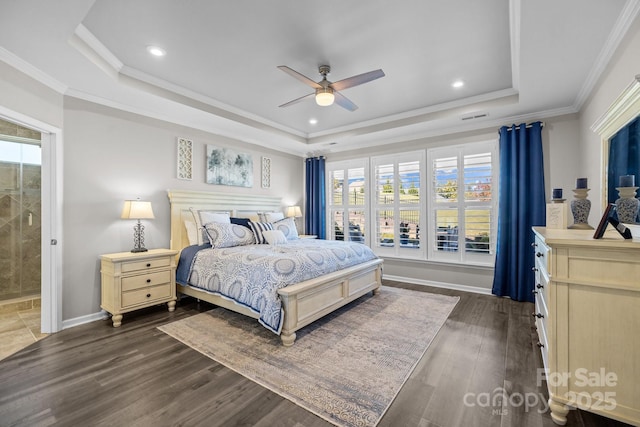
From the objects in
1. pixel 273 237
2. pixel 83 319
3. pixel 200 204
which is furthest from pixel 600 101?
pixel 83 319

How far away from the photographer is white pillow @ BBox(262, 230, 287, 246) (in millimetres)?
4221

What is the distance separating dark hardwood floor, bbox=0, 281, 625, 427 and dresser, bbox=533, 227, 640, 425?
0.22m

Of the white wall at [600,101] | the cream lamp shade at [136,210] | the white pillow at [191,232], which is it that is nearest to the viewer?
the white wall at [600,101]

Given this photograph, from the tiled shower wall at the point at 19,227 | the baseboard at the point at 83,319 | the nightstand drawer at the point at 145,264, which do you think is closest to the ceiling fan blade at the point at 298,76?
the nightstand drawer at the point at 145,264

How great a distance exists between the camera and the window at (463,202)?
440cm

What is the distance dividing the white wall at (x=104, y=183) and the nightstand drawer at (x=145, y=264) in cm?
48

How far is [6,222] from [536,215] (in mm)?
7267

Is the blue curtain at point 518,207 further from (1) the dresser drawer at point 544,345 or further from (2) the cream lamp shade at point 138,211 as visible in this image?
(2) the cream lamp shade at point 138,211

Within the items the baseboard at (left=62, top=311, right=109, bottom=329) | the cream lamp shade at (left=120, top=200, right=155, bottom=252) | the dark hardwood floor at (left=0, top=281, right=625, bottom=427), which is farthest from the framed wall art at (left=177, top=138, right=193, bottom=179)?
the dark hardwood floor at (left=0, top=281, right=625, bottom=427)

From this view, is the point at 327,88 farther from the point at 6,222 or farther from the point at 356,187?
the point at 6,222

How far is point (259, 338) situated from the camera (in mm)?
2846

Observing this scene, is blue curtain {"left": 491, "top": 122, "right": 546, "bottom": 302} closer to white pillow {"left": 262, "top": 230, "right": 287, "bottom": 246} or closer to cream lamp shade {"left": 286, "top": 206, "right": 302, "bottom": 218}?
white pillow {"left": 262, "top": 230, "right": 287, "bottom": 246}

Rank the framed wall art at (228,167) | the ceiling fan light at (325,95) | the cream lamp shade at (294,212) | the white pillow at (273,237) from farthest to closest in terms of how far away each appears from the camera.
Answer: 1. the cream lamp shade at (294,212)
2. the framed wall art at (228,167)
3. the white pillow at (273,237)
4. the ceiling fan light at (325,95)

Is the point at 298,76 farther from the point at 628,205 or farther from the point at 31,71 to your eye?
the point at 628,205
